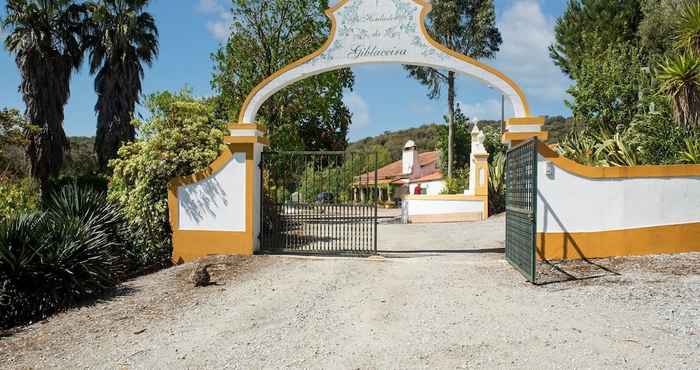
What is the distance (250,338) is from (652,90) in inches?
623

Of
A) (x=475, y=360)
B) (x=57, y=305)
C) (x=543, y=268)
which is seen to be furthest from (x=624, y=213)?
(x=57, y=305)

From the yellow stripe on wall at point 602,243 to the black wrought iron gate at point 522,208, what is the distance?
22.7 inches

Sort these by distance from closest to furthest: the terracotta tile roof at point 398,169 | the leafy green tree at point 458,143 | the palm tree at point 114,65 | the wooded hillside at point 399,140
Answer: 1. the palm tree at point 114,65
2. the leafy green tree at point 458,143
3. the terracotta tile roof at point 398,169
4. the wooded hillside at point 399,140

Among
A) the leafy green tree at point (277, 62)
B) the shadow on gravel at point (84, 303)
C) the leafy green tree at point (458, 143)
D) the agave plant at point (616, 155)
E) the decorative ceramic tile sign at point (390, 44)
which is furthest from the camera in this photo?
the leafy green tree at point (458, 143)

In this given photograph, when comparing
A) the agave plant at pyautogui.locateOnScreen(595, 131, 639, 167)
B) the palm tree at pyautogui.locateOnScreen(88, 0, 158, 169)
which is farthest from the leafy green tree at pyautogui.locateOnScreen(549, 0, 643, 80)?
the palm tree at pyautogui.locateOnScreen(88, 0, 158, 169)

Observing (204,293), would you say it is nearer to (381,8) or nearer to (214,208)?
(214,208)

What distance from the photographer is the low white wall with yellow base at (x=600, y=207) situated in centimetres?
806

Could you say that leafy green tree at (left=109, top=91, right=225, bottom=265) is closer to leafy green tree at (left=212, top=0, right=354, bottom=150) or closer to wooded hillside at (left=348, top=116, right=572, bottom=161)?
leafy green tree at (left=212, top=0, right=354, bottom=150)

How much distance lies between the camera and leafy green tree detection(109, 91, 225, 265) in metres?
9.23

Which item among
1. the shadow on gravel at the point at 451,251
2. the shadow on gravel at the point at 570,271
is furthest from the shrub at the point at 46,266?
the shadow on gravel at the point at 570,271

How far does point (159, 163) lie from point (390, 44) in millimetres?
5037

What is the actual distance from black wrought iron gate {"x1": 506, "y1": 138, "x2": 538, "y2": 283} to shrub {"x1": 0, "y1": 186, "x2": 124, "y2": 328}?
6.30m

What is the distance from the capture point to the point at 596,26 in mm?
23016

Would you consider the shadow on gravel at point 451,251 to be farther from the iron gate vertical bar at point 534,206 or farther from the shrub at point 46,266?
the shrub at point 46,266
